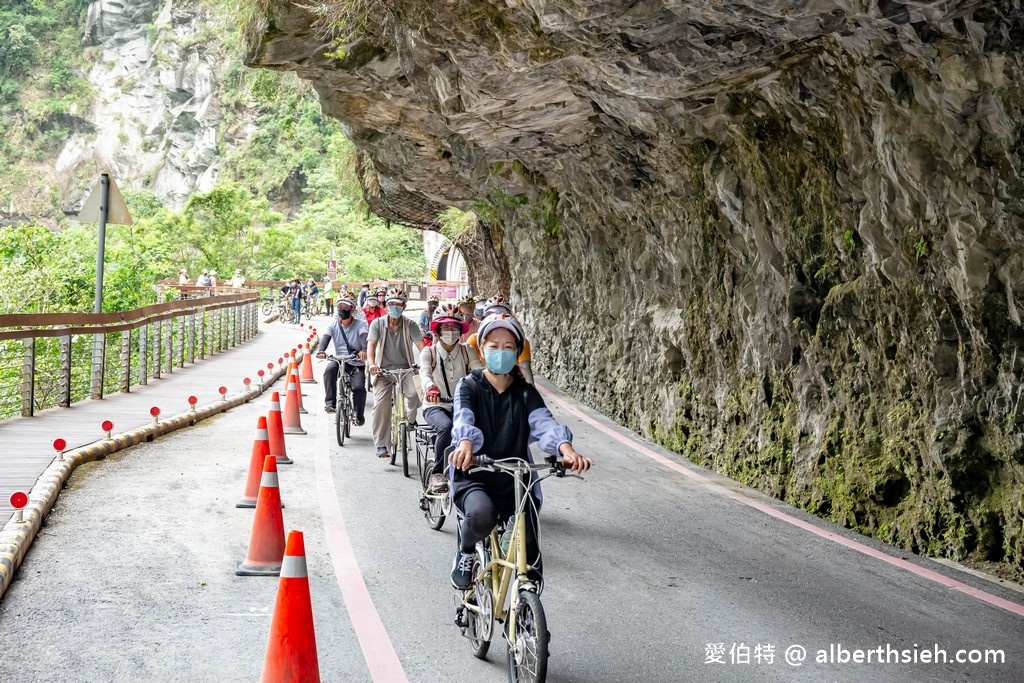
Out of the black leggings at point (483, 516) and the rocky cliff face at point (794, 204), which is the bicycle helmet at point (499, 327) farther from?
the rocky cliff face at point (794, 204)

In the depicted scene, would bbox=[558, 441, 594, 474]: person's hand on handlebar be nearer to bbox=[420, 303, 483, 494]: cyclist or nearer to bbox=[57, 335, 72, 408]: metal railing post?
bbox=[420, 303, 483, 494]: cyclist

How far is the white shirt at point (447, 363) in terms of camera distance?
932 centimetres

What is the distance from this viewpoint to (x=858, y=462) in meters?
9.34

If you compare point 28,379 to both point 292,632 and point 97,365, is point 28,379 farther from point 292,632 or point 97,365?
point 292,632

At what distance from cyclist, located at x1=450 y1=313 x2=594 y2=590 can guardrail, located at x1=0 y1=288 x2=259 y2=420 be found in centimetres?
911

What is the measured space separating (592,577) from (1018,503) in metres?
3.22

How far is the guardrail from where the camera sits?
13.5 metres

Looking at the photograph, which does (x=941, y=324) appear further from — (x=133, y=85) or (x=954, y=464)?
(x=133, y=85)

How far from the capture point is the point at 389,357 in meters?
11.9

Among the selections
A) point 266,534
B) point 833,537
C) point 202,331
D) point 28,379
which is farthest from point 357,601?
point 202,331

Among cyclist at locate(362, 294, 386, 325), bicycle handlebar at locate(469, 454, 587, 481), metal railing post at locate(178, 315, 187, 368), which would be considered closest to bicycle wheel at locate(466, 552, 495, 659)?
bicycle handlebar at locate(469, 454, 587, 481)

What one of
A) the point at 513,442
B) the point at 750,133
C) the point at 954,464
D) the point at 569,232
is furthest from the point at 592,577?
the point at 569,232

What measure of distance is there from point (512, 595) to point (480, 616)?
2.21ft

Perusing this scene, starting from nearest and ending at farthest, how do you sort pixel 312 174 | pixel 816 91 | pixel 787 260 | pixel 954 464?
pixel 954 464 → pixel 816 91 → pixel 787 260 → pixel 312 174
